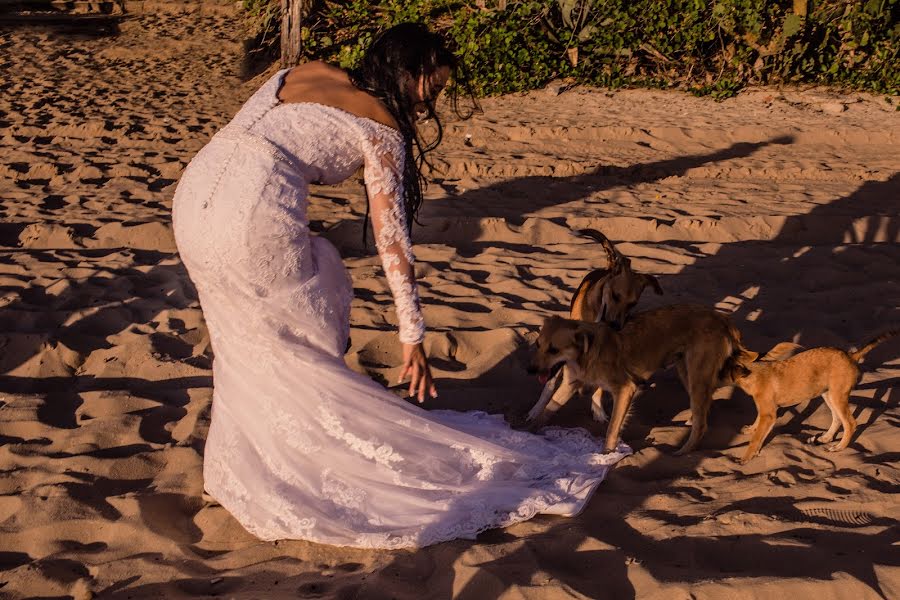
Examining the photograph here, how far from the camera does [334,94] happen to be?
3.48 metres

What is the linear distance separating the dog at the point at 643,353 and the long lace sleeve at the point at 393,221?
1.10 m

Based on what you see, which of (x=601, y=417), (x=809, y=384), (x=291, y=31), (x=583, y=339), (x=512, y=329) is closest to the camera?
(x=809, y=384)

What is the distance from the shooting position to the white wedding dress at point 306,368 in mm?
3426

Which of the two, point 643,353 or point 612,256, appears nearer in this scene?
point 643,353

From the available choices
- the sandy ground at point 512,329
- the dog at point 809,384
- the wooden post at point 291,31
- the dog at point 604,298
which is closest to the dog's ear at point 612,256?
the dog at point 604,298

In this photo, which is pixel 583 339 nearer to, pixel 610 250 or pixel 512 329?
pixel 610 250

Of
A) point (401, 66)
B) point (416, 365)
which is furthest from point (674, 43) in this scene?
point (416, 365)

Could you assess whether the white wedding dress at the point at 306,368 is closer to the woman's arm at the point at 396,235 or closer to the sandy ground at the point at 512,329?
the woman's arm at the point at 396,235

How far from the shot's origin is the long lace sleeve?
11.3 ft

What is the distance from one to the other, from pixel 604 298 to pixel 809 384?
1294 mm

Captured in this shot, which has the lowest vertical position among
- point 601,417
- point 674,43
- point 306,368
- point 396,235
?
point 601,417

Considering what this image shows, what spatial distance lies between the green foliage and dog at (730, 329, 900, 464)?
900 centimetres

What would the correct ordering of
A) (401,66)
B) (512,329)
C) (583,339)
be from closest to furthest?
(401,66), (583,339), (512,329)

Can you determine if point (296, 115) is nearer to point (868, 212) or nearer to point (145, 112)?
point (868, 212)
